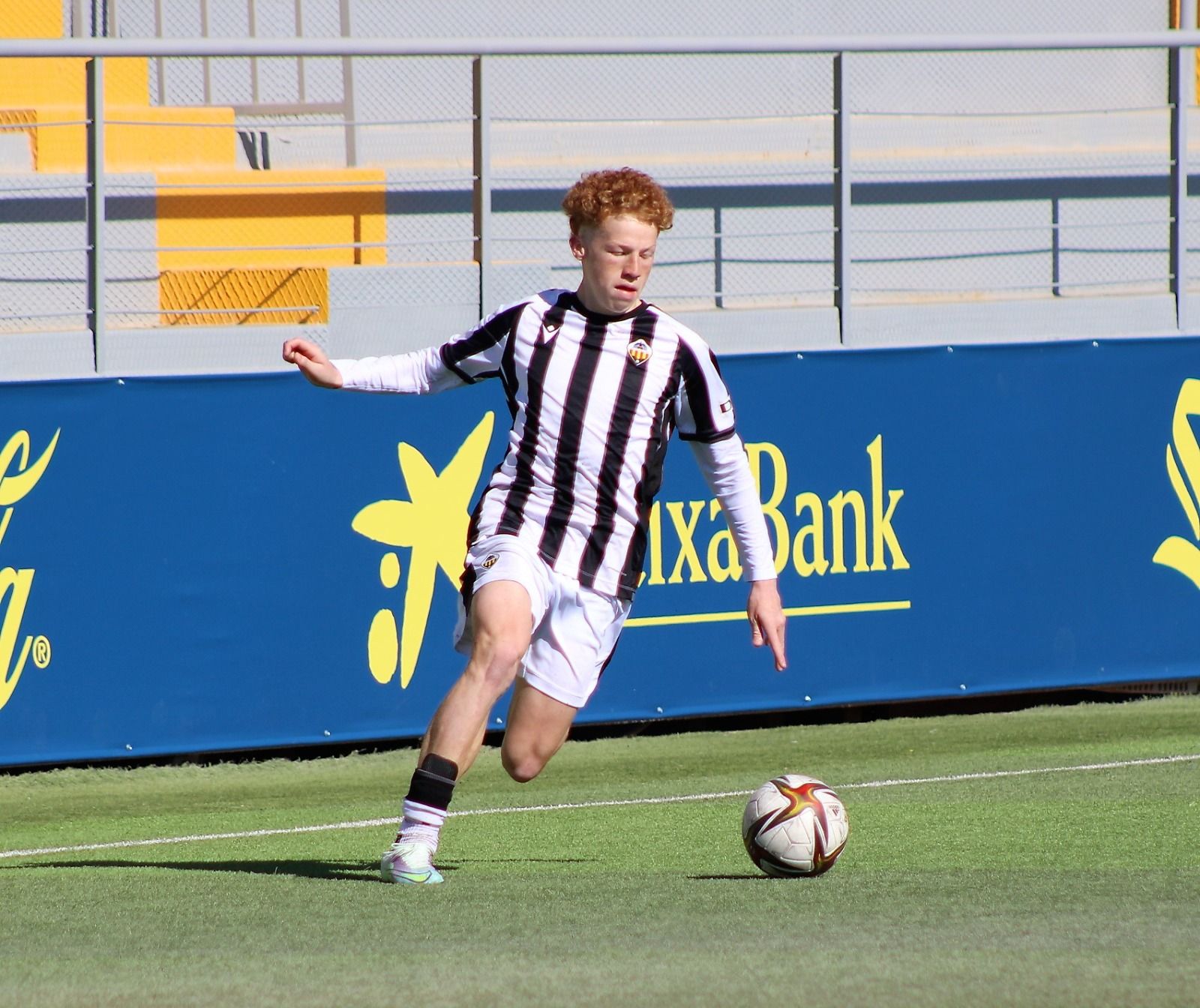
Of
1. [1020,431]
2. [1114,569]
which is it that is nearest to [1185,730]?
[1114,569]

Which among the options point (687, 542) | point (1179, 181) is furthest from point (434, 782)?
point (1179, 181)

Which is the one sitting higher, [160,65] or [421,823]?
[160,65]

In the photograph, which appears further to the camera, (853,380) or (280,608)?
(853,380)

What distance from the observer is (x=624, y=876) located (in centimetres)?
543

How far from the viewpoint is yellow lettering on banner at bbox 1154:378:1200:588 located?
9.66 meters

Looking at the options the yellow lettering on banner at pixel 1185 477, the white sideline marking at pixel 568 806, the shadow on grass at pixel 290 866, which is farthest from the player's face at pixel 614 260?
the yellow lettering on banner at pixel 1185 477

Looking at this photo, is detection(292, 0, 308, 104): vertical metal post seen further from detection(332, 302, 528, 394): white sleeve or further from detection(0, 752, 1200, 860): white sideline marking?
detection(332, 302, 528, 394): white sleeve

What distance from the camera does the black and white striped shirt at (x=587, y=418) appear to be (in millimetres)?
5402

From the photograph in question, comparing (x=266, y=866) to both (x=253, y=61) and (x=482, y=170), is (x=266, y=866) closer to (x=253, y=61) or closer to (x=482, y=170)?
(x=482, y=170)

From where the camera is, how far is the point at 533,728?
5469mm

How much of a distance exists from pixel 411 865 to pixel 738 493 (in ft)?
4.49

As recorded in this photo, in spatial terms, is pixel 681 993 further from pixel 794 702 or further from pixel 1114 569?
pixel 1114 569

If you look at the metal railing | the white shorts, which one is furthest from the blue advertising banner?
→ the white shorts

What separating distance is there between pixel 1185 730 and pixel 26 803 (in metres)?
4.96
